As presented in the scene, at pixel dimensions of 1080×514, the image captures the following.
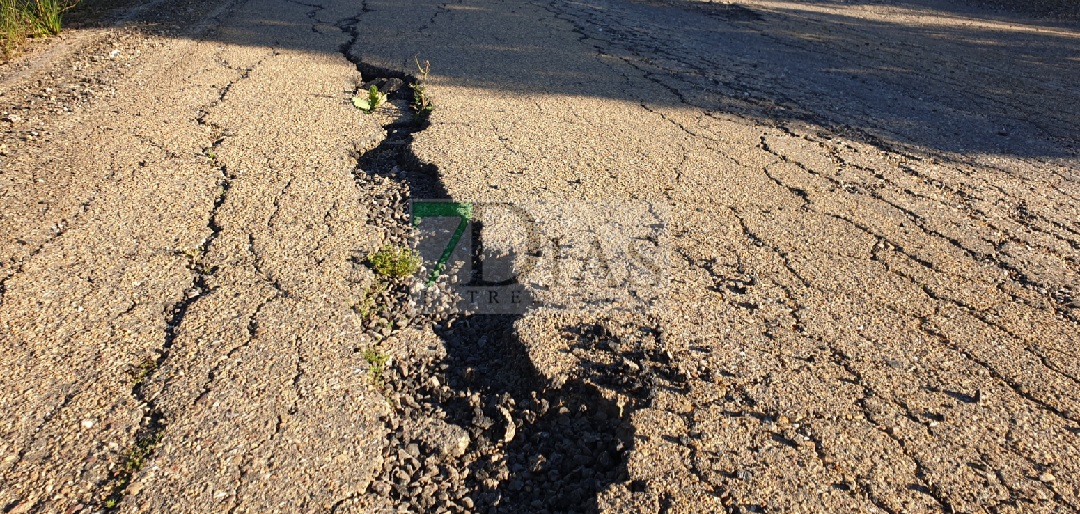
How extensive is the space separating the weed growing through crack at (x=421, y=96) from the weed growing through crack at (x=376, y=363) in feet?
6.88

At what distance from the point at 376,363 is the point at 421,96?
2.45 m

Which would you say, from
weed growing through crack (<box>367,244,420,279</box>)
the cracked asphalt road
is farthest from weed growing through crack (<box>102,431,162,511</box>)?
weed growing through crack (<box>367,244,420,279</box>)

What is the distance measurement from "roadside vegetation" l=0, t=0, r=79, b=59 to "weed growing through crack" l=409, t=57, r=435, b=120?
8.47ft

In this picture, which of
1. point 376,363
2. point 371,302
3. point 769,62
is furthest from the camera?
point 769,62

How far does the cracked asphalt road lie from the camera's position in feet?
5.97

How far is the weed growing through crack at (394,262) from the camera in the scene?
8.66 feet

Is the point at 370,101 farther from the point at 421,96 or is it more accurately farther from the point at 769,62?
the point at 769,62

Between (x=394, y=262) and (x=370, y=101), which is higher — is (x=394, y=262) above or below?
below

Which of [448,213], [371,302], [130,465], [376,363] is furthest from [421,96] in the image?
[130,465]

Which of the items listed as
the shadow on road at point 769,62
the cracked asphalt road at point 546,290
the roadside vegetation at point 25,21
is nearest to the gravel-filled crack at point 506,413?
the cracked asphalt road at point 546,290

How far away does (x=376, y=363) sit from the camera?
219 centimetres

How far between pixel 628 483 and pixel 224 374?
1.18m

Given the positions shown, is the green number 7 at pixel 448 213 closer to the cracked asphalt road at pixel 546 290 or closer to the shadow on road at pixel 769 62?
the cracked asphalt road at pixel 546 290

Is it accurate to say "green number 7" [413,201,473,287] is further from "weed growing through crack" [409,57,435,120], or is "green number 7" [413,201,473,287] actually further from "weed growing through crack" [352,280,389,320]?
"weed growing through crack" [409,57,435,120]
